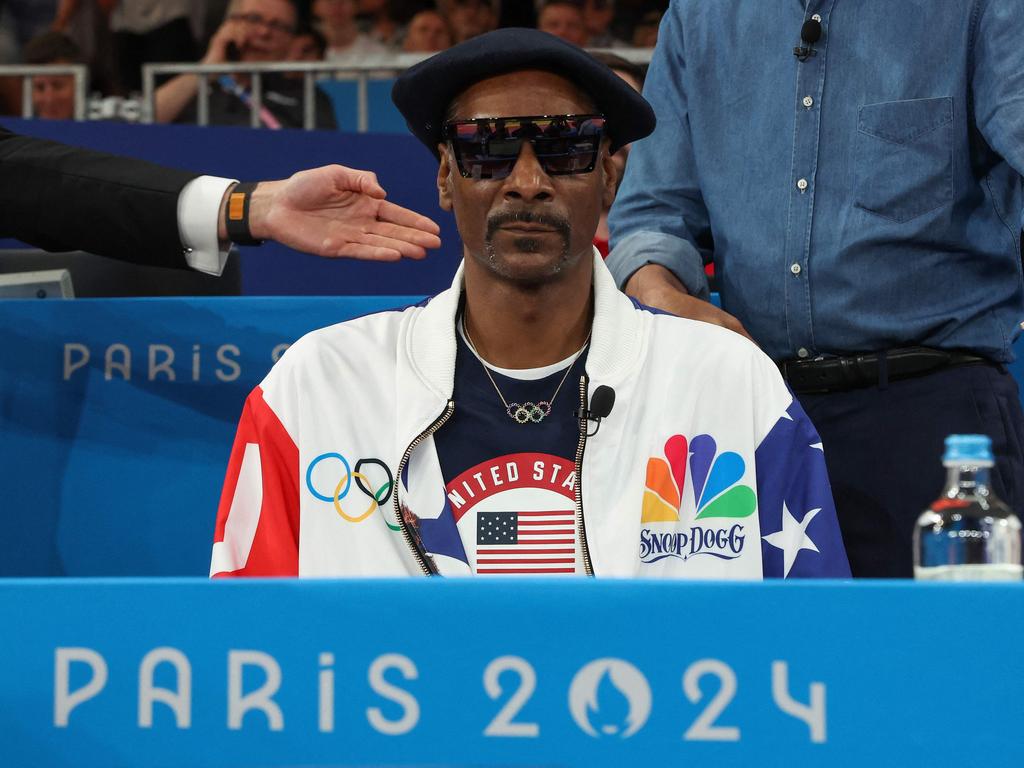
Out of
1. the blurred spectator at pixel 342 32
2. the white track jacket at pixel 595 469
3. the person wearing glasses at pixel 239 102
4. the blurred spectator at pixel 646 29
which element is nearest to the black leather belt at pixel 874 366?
the white track jacket at pixel 595 469

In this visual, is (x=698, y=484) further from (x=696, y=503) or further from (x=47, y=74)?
(x=47, y=74)

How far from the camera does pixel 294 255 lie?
13.3ft

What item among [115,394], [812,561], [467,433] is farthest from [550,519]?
[115,394]

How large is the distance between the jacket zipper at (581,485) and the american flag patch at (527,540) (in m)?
0.03

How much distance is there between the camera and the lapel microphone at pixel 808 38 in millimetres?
2184

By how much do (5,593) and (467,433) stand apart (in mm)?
1047

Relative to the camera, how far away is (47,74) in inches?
206

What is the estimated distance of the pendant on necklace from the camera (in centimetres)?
195

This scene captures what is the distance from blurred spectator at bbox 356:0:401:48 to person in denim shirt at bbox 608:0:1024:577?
410 centimetres

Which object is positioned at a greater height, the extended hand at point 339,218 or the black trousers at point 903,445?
the extended hand at point 339,218

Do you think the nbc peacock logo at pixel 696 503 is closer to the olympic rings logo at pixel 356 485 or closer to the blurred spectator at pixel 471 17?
the olympic rings logo at pixel 356 485

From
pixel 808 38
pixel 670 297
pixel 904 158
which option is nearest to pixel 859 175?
pixel 904 158

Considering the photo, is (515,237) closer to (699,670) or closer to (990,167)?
(990,167)

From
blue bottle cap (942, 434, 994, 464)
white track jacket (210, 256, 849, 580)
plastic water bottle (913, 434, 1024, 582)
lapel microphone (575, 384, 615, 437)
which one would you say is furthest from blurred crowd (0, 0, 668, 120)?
blue bottle cap (942, 434, 994, 464)
